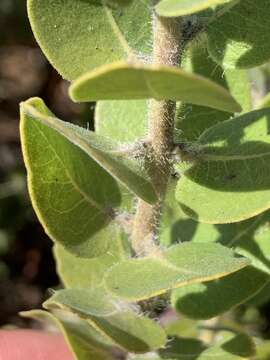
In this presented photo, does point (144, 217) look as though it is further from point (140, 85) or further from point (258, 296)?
point (140, 85)

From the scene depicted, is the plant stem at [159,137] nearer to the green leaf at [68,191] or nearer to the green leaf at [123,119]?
the green leaf at [68,191]

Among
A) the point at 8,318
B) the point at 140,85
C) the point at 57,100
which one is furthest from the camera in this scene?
the point at 57,100

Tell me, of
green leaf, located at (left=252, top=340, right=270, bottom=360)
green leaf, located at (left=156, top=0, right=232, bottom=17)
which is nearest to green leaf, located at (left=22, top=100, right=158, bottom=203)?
green leaf, located at (left=156, top=0, right=232, bottom=17)

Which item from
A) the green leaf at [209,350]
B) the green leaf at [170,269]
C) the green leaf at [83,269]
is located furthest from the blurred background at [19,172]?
the green leaf at [170,269]

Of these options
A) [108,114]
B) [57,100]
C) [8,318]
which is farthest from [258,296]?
[57,100]

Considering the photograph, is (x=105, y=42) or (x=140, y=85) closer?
(x=140, y=85)
